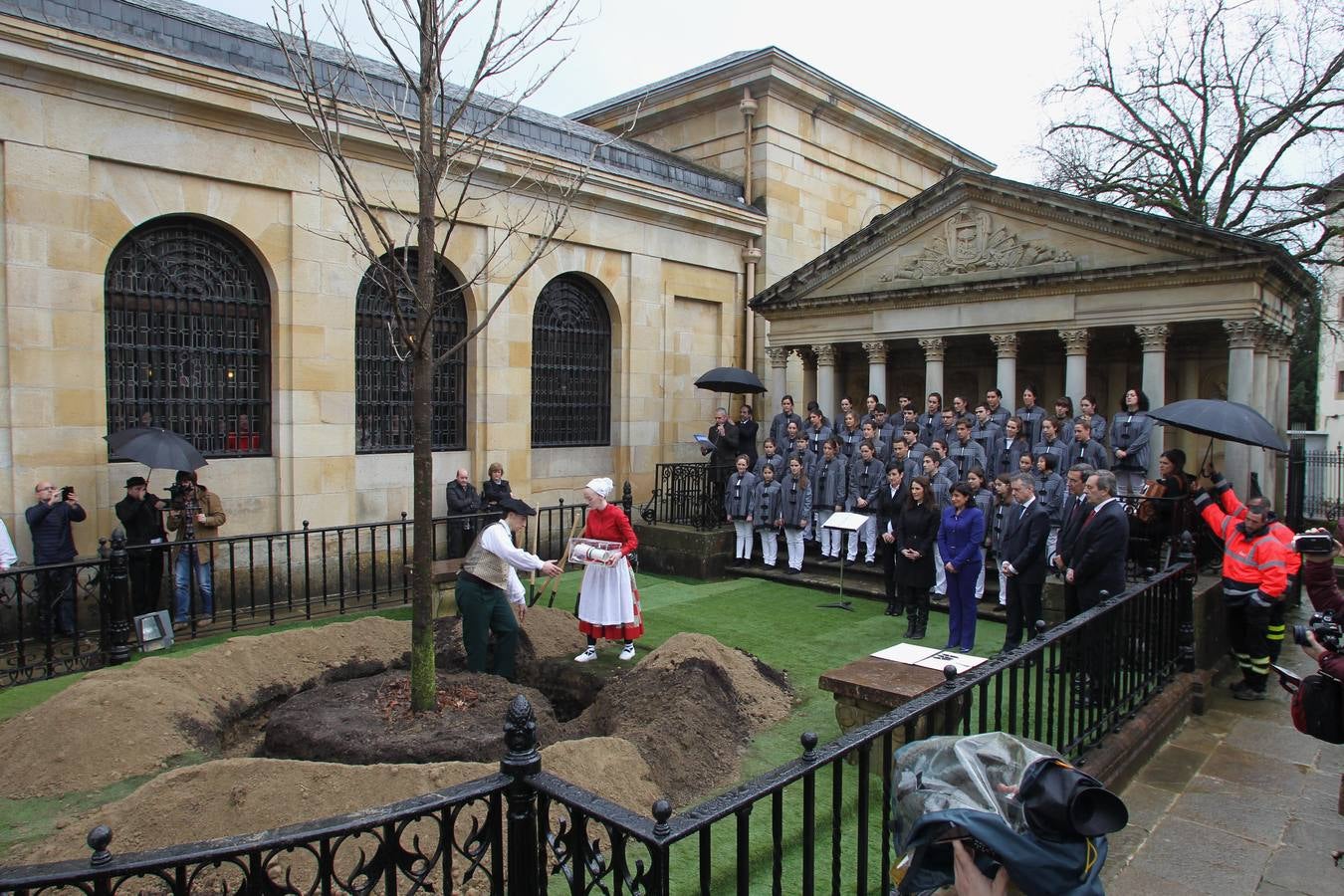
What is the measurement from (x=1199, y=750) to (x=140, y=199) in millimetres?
13100

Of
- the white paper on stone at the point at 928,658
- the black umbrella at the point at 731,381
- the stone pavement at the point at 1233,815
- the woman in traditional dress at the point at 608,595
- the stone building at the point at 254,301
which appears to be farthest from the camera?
the black umbrella at the point at 731,381

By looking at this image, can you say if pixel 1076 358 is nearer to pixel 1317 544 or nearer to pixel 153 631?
pixel 1317 544

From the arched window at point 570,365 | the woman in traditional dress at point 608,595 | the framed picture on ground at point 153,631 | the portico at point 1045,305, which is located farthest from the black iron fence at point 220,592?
the portico at point 1045,305

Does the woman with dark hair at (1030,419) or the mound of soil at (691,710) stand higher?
the woman with dark hair at (1030,419)

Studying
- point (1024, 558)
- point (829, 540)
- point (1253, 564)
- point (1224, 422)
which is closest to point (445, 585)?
point (829, 540)

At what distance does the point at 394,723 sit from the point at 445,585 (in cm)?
432

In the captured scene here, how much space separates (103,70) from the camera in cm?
1005

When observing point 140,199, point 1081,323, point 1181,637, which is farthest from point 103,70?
point 1081,323

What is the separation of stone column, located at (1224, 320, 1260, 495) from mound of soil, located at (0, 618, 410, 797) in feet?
40.1

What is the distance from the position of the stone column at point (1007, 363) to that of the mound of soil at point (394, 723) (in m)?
10.6

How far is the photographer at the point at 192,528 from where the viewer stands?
10.2 meters

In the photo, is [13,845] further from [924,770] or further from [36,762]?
[924,770]

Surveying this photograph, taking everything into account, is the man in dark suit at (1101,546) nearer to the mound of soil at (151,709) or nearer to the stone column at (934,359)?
the mound of soil at (151,709)

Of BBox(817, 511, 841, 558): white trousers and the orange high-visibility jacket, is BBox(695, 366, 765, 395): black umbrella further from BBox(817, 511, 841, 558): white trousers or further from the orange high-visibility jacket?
the orange high-visibility jacket
